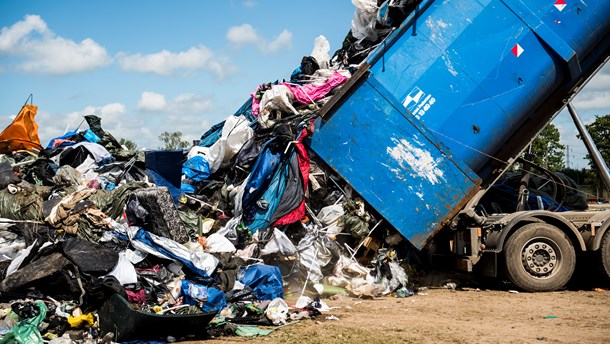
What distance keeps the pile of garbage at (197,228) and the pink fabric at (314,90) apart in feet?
0.10

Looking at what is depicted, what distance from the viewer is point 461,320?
5527 millimetres

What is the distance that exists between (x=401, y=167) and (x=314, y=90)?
1.88 meters

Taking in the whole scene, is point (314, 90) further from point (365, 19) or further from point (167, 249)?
point (167, 249)

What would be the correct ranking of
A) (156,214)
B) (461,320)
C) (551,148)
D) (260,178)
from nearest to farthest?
1. (461,320)
2. (156,214)
3. (260,178)
4. (551,148)

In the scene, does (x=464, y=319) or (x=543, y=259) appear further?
(x=543, y=259)

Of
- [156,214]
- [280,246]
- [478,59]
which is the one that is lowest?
[280,246]

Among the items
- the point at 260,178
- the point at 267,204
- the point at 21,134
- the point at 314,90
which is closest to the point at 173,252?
the point at 267,204

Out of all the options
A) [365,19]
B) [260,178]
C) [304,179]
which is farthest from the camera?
[365,19]

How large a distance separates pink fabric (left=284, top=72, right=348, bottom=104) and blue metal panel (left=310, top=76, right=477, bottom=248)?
112cm

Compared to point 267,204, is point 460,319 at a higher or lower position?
lower

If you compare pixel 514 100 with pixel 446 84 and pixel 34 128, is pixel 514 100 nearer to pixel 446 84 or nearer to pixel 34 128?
pixel 446 84

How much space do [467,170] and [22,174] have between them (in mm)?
5914

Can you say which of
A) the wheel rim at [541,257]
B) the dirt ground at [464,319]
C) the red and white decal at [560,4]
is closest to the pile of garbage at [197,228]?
the dirt ground at [464,319]

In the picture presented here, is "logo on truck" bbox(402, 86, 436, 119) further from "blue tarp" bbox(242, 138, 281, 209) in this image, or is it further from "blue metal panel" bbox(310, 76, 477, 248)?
"blue tarp" bbox(242, 138, 281, 209)
